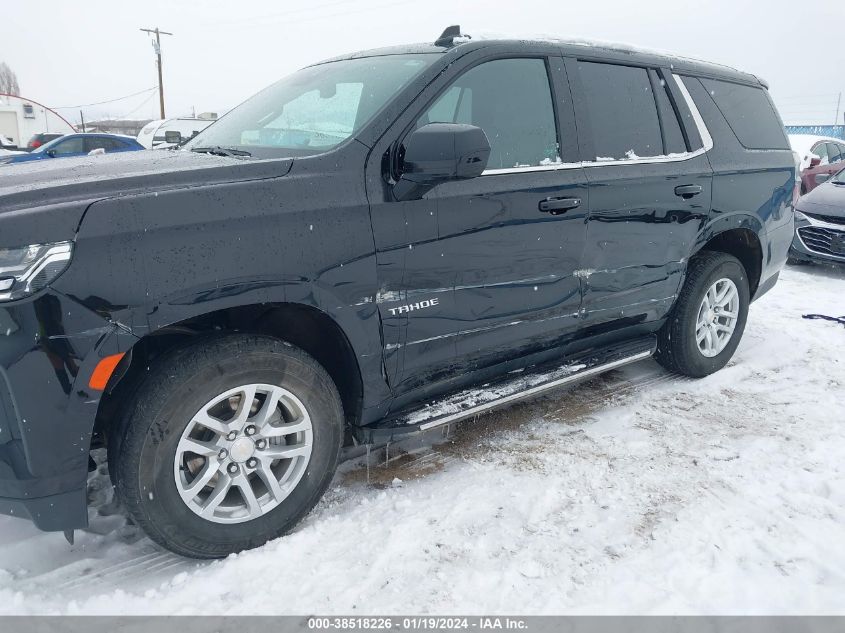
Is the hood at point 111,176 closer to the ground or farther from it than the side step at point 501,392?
A: farther from it

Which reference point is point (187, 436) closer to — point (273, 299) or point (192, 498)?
point (192, 498)

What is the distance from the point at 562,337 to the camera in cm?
321

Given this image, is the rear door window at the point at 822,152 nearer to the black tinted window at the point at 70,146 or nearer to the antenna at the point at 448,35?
the antenna at the point at 448,35

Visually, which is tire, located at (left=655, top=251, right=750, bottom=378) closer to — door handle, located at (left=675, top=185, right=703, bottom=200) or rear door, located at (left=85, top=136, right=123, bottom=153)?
door handle, located at (left=675, top=185, right=703, bottom=200)

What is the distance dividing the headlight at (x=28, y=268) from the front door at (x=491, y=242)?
3.51 feet

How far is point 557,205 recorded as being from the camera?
2.91m

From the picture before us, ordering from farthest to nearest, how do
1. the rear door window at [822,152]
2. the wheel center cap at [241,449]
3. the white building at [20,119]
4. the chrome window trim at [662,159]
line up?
the white building at [20,119], the rear door window at [822,152], the chrome window trim at [662,159], the wheel center cap at [241,449]

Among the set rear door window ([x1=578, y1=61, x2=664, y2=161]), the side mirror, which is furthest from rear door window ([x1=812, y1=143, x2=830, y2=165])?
the side mirror

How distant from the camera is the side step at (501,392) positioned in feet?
8.63

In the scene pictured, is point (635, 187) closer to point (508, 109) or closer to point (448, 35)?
point (508, 109)

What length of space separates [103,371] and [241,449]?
563mm

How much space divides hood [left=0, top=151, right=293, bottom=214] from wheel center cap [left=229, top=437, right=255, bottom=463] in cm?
91
